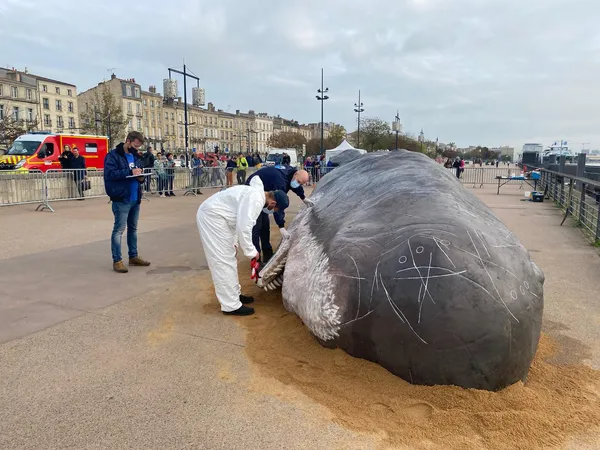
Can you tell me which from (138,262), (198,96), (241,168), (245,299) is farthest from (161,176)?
(245,299)

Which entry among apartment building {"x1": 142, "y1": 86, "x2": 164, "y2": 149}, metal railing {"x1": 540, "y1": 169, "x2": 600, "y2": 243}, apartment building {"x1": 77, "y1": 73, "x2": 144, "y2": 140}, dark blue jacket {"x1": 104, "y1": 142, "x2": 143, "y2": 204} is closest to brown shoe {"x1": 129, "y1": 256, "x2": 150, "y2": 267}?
dark blue jacket {"x1": 104, "y1": 142, "x2": 143, "y2": 204}

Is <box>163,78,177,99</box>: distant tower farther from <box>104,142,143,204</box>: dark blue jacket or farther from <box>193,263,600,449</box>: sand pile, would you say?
<box>193,263,600,449</box>: sand pile

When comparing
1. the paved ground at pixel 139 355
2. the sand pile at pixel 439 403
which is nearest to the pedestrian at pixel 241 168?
the paved ground at pixel 139 355

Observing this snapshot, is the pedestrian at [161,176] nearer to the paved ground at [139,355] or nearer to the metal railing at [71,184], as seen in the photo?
the metal railing at [71,184]

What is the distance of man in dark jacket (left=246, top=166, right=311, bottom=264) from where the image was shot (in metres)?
6.86

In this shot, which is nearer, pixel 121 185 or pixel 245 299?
pixel 245 299

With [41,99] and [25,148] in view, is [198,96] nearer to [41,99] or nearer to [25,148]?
[25,148]

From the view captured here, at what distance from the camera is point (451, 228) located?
136 inches

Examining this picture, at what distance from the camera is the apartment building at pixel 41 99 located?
63969 millimetres

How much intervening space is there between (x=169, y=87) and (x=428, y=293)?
22567 mm

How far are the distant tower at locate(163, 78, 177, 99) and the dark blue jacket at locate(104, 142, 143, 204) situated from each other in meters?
17.7

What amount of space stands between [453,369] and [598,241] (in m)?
7.75

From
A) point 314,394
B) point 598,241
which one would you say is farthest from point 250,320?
point 598,241

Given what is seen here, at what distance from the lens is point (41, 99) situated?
69.8m
